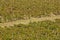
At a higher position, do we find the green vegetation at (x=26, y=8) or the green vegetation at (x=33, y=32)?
the green vegetation at (x=33, y=32)

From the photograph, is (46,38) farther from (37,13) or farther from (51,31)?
(37,13)

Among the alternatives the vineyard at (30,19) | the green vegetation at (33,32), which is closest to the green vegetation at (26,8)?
the vineyard at (30,19)

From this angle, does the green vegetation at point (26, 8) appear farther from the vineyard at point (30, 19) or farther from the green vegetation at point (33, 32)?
the green vegetation at point (33, 32)

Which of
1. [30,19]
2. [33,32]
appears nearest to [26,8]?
[30,19]

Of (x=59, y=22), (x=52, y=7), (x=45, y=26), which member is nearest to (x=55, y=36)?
(x=45, y=26)

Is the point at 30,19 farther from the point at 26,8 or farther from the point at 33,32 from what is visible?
the point at 33,32

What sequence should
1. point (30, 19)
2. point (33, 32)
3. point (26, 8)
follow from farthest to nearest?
point (26, 8)
point (30, 19)
point (33, 32)
